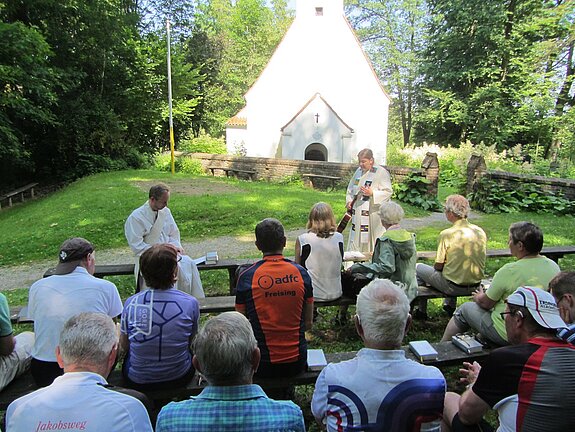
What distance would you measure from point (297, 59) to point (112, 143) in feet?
39.5

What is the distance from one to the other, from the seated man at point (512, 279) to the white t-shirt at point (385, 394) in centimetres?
162

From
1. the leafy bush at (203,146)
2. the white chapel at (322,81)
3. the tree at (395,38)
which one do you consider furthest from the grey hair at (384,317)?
the tree at (395,38)

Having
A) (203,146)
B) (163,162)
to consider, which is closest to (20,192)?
(163,162)

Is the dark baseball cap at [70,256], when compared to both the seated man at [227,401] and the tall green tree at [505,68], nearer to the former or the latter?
the seated man at [227,401]

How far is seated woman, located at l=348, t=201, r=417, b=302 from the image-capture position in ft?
13.1

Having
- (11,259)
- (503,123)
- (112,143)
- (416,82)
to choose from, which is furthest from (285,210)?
(416,82)

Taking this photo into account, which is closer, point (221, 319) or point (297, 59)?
point (221, 319)

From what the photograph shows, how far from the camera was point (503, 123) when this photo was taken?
95.0 ft

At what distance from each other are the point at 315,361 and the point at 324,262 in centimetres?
126

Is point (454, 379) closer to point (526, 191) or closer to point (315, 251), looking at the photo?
point (315, 251)

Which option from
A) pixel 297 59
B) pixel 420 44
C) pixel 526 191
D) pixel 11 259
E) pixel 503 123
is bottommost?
pixel 11 259

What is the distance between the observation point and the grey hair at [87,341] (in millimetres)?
1802

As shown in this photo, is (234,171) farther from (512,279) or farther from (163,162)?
(512,279)

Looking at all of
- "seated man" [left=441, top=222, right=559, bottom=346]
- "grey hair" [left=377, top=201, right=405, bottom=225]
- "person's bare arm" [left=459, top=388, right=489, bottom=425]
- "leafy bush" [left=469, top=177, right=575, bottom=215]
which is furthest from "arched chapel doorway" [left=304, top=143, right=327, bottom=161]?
"person's bare arm" [left=459, top=388, right=489, bottom=425]
